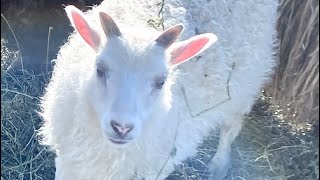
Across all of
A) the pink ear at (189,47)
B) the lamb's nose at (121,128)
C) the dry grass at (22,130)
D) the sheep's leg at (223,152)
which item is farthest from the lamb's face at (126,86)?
the sheep's leg at (223,152)

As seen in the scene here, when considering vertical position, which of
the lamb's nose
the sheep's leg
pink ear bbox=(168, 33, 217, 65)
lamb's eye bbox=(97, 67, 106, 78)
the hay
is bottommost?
the sheep's leg

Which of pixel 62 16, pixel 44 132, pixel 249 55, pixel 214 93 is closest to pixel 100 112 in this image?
pixel 44 132

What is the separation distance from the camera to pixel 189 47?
3.38 m

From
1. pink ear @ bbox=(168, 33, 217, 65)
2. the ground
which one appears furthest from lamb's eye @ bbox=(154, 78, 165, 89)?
the ground

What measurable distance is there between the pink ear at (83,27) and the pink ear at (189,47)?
0.34 metres

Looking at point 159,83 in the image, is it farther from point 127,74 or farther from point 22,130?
point 22,130

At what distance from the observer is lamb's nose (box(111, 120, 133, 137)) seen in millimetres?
3021

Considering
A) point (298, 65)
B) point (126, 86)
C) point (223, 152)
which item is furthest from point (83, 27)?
point (223, 152)

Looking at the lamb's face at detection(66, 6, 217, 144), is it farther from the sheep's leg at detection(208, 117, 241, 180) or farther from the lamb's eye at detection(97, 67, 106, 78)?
the sheep's leg at detection(208, 117, 241, 180)

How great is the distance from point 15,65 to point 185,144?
5.24 feet

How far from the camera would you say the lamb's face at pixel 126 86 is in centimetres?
306

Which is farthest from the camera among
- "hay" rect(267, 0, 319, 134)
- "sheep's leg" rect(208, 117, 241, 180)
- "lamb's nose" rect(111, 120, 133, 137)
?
"sheep's leg" rect(208, 117, 241, 180)

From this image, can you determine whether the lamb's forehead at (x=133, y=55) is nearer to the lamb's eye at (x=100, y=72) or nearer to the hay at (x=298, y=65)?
the lamb's eye at (x=100, y=72)

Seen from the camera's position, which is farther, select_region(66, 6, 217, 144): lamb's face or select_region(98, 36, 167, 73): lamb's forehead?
select_region(98, 36, 167, 73): lamb's forehead
